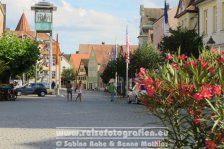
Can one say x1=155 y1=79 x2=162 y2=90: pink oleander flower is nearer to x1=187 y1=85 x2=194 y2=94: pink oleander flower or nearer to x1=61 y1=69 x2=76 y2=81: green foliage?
x1=187 y1=85 x2=194 y2=94: pink oleander flower

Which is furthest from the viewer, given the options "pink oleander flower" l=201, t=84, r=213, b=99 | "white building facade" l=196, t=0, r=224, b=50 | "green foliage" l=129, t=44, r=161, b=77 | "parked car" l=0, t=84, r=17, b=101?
"green foliage" l=129, t=44, r=161, b=77

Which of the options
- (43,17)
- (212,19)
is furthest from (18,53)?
(43,17)

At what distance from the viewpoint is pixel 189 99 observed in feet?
19.8

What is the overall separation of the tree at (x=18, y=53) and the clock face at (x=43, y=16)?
25544 millimetres

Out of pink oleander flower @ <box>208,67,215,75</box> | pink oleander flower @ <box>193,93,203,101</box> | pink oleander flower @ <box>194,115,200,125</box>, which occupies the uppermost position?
pink oleander flower @ <box>208,67,215,75</box>

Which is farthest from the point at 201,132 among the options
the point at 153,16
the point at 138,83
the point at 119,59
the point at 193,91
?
the point at 153,16

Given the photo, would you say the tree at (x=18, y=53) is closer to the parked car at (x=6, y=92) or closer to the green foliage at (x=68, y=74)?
the parked car at (x=6, y=92)

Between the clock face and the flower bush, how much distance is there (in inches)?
2710

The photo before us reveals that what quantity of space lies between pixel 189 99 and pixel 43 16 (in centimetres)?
6976

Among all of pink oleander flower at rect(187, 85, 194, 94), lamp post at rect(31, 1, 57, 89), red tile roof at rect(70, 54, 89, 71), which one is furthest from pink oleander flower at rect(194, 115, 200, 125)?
red tile roof at rect(70, 54, 89, 71)

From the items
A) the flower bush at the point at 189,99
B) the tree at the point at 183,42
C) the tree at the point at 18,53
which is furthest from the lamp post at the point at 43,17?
the flower bush at the point at 189,99

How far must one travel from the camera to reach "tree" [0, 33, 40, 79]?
47.2 metres

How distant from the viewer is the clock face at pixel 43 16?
74312mm

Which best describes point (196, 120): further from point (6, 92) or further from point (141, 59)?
point (141, 59)
